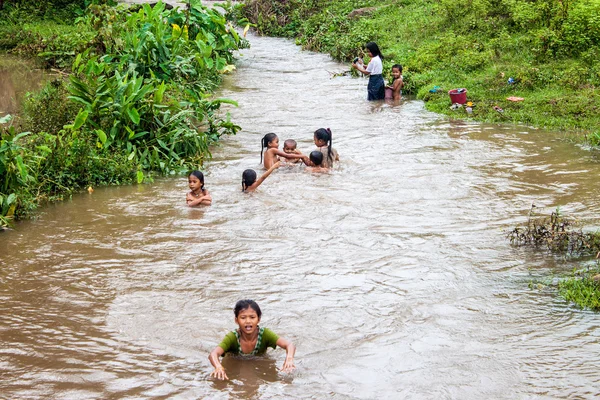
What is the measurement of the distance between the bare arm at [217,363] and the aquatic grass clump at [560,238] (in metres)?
3.55

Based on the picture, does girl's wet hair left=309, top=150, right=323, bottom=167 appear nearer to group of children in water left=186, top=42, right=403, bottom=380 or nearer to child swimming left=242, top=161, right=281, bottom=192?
group of children in water left=186, top=42, right=403, bottom=380

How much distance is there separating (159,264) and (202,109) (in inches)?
203

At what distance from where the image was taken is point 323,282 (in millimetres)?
7375

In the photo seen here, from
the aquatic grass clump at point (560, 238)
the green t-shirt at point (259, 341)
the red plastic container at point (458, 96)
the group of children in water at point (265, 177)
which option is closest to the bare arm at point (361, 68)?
the group of children in water at point (265, 177)

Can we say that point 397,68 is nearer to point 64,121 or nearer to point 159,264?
point 64,121

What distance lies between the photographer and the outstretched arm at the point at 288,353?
5637mm

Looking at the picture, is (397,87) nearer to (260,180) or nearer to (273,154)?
(273,154)

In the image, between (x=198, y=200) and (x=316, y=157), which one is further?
(x=316, y=157)

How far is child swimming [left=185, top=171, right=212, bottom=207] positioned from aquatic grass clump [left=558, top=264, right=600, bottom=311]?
4.48m

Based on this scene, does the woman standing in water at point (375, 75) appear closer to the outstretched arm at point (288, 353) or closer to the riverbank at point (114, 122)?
the riverbank at point (114, 122)

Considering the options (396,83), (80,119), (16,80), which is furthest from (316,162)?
(16,80)

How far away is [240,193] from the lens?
10.4 meters

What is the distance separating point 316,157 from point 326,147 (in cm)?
40

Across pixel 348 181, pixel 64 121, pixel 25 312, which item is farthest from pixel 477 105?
pixel 25 312
